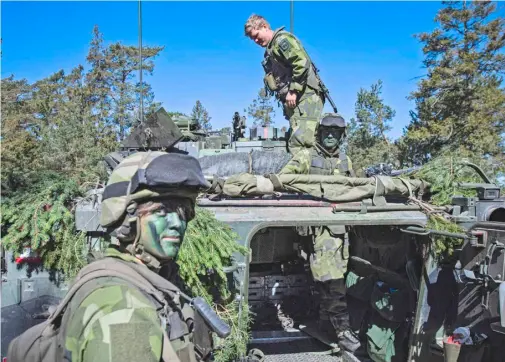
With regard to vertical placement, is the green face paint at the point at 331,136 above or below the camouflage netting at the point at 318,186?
above

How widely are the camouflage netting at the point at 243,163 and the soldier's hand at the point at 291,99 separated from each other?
1.27 meters

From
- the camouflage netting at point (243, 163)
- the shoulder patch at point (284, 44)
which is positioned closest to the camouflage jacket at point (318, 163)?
the camouflage netting at point (243, 163)

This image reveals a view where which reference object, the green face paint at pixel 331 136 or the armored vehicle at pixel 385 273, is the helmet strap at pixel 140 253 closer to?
the armored vehicle at pixel 385 273

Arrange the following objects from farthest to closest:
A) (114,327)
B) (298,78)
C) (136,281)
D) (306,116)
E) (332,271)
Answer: (298,78), (306,116), (332,271), (136,281), (114,327)

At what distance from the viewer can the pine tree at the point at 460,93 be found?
1905cm

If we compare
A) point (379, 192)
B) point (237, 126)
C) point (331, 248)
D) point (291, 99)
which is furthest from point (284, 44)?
point (379, 192)

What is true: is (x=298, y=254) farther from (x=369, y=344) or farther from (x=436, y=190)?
(x=436, y=190)

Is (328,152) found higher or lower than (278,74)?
lower

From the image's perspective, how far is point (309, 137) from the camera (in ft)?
20.7

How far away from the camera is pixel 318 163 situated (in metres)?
5.74

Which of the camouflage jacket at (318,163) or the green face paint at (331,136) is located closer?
the camouflage jacket at (318,163)

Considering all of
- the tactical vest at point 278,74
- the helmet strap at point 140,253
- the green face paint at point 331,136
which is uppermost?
the tactical vest at point 278,74

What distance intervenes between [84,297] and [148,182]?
1.68ft

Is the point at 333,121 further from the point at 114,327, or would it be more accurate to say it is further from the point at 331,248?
the point at 114,327
